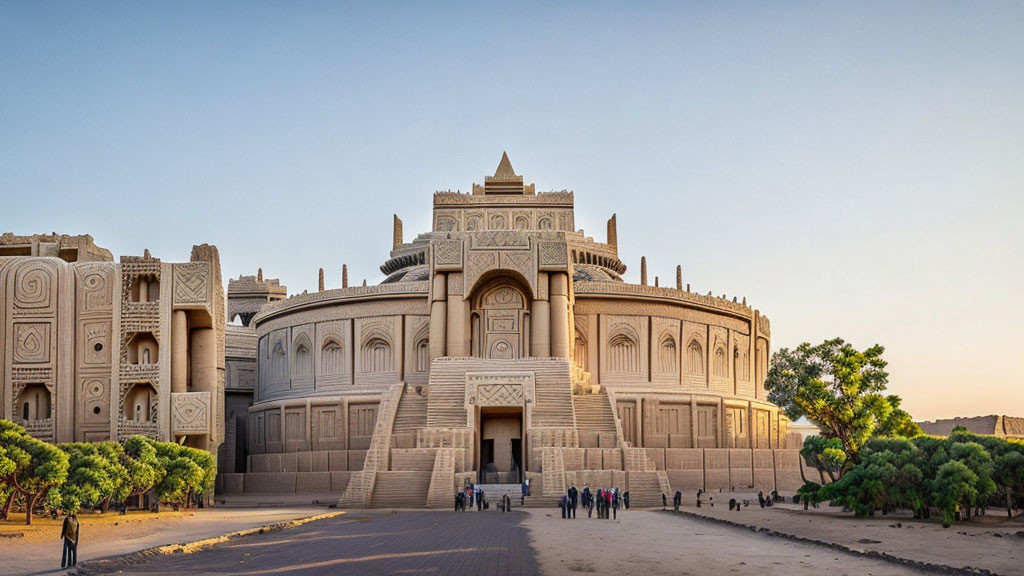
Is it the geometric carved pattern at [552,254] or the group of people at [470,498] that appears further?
the geometric carved pattern at [552,254]

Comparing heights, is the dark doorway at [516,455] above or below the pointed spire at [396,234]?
below

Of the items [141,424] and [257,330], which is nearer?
[141,424]

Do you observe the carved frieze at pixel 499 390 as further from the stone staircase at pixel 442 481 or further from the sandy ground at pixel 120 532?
the sandy ground at pixel 120 532

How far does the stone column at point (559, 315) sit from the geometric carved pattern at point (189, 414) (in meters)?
15.9

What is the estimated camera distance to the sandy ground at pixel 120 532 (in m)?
22.8

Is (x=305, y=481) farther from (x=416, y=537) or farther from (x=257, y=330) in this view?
(x=416, y=537)

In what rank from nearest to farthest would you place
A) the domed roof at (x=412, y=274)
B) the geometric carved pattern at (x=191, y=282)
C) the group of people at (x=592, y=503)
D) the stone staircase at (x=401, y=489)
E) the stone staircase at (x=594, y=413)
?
the group of people at (x=592, y=503)
the stone staircase at (x=401, y=489)
the geometric carved pattern at (x=191, y=282)
the stone staircase at (x=594, y=413)
the domed roof at (x=412, y=274)

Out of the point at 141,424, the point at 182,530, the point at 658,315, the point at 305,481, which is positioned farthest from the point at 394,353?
the point at 182,530

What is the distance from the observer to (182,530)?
2973 centimetres

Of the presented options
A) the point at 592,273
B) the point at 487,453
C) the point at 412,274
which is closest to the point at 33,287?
the point at 487,453

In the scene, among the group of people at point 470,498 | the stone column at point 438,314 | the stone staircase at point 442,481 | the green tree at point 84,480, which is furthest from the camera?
the stone column at point 438,314

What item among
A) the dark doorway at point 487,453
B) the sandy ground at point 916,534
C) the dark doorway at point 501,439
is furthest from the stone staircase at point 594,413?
the sandy ground at point 916,534

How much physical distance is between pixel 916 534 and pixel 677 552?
8025 millimetres

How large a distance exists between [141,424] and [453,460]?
37.6ft
